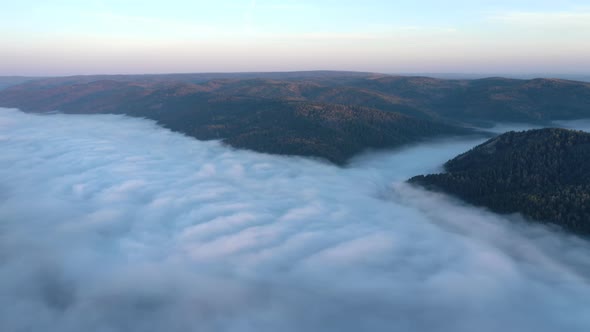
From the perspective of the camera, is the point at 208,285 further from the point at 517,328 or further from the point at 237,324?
the point at 517,328

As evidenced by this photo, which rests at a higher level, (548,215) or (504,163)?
(504,163)

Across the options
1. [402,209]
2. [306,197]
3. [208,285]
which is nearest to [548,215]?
[402,209]

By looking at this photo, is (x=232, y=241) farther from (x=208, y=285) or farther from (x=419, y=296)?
(x=419, y=296)

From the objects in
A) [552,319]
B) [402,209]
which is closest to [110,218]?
[402,209]

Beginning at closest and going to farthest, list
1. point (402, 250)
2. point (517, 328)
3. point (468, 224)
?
point (517, 328) → point (402, 250) → point (468, 224)

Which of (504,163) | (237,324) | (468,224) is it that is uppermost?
(504,163)

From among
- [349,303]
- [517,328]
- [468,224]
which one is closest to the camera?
[517,328]

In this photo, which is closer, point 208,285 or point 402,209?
point 208,285
